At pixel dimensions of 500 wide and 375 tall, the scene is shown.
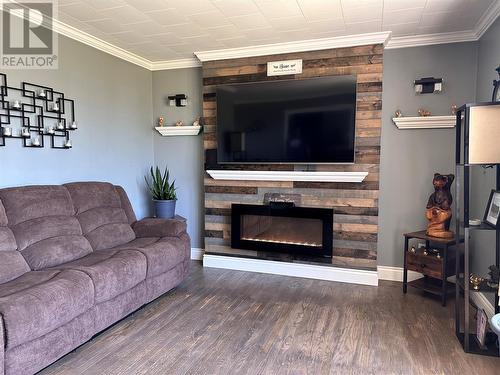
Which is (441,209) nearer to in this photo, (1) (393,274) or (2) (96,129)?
(1) (393,274)

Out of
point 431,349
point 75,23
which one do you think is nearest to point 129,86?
point 75,23

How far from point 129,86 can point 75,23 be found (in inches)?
40.5

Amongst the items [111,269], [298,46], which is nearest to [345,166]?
[298,46]

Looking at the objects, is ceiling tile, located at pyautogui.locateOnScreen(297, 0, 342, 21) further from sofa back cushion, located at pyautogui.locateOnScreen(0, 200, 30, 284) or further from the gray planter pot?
sofa back cushion, located at pyautogui.locateOnScreen(0, 200, 30, 284)

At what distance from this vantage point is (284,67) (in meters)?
3.74

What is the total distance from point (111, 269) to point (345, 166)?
2.43m

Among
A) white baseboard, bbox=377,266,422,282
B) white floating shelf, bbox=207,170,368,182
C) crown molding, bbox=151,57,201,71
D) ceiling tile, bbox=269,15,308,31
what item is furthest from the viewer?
crown molding, bbox=151,57,201,71

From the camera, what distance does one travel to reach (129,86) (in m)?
4.12

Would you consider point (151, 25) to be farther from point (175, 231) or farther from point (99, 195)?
point (175, 231)

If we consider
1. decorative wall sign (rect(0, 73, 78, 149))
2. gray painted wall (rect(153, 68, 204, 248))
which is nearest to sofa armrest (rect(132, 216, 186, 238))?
gray painted wall (rect(153, 68, 204, 248))

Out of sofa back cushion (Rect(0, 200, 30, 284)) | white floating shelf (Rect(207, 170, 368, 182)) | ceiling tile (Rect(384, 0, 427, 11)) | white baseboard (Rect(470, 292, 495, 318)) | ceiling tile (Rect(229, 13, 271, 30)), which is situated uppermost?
ceiling tile (Rect(229, 13, 271, 30))

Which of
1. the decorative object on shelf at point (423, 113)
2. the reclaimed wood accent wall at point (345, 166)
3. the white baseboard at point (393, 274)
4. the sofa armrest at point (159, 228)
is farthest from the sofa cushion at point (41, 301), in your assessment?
the decorative object on shelf at point (423, 113)

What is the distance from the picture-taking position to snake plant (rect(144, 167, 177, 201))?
414cm

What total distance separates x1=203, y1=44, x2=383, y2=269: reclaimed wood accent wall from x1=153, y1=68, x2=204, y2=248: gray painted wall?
1.16ft
